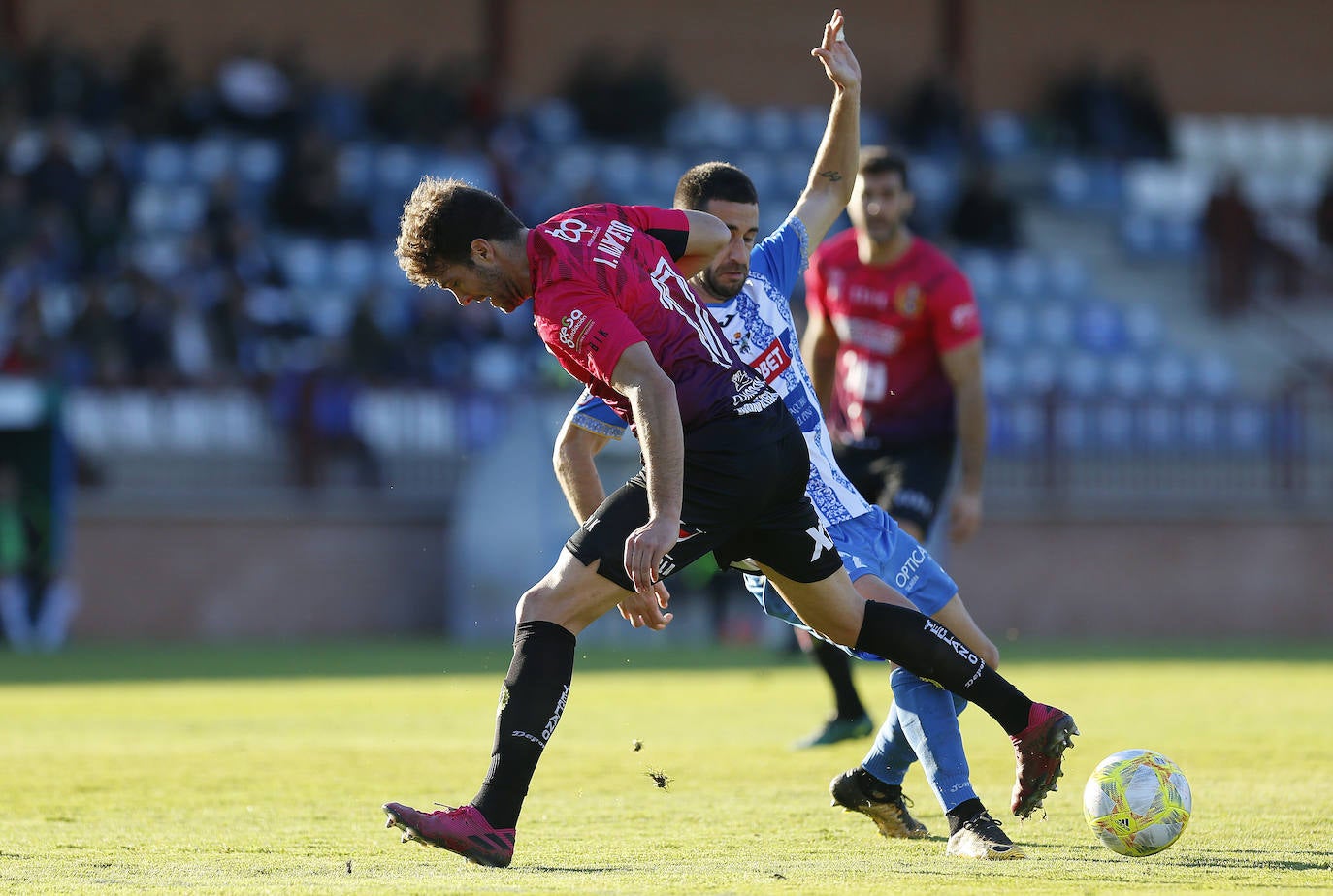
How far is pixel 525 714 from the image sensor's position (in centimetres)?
516

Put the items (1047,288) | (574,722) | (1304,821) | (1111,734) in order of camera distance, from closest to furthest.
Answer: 1. (1304,821)
2. (1111,734)
3. (574,722)
4. (1047,288)

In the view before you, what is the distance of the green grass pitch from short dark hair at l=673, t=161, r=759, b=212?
200 centimetres

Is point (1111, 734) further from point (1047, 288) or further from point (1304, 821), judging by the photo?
point (1047, 288)

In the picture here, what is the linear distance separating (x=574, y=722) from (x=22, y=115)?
14.1 m

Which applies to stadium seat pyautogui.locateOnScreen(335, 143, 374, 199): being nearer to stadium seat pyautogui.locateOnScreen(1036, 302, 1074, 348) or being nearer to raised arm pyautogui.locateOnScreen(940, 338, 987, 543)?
stadium seat pyautogui.locateOnScreen(1036, 302, 1074, 348)

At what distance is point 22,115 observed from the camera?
21.1 meters

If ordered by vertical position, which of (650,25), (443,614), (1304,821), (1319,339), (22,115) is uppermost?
(650,25)

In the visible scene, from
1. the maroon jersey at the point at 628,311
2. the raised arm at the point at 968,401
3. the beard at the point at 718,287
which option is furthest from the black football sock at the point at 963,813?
the raised arm at the point at 968,401

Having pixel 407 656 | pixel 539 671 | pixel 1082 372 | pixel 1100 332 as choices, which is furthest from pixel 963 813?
pixel 1100 332

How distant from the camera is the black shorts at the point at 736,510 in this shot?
5.16m

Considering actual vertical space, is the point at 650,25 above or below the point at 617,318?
above

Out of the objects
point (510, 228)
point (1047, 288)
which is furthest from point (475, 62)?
point (510, 228)

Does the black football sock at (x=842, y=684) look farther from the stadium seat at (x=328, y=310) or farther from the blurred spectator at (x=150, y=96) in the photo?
the blurred spectator at (x=150, y=96)

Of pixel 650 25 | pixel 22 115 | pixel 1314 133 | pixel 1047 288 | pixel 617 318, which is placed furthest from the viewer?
pixel 1314 133
